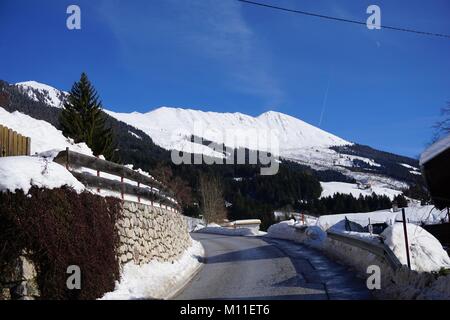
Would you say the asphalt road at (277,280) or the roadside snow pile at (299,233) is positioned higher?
the roadside snow pile at (299,233)

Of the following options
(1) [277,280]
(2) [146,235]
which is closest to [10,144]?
(2) [146,235]

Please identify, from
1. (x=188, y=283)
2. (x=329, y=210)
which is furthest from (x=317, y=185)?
(x=188, y=283)

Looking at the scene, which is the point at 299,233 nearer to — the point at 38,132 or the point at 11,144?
the point at 38,132

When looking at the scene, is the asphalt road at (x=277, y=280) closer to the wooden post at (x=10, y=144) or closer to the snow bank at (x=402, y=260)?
the snow bank at (x=402, y=260)

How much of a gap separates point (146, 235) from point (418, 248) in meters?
8.12

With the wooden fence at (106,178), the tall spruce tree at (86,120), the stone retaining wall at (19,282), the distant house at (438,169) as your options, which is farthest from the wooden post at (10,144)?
the tall spruce tree at (86,120)

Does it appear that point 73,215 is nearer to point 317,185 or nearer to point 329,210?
point 329,210

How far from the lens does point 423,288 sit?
8.16 m

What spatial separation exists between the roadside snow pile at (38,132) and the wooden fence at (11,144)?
5.39 metres

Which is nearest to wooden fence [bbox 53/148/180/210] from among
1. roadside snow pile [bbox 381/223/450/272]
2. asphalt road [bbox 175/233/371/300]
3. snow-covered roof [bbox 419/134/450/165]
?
asphalt road [bbox 175/233/371/300]

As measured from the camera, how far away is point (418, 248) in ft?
48.5

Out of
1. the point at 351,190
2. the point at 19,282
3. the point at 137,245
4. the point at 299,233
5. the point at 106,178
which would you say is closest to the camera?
the point at 19,282

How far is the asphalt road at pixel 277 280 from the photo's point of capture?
11.4 metres
